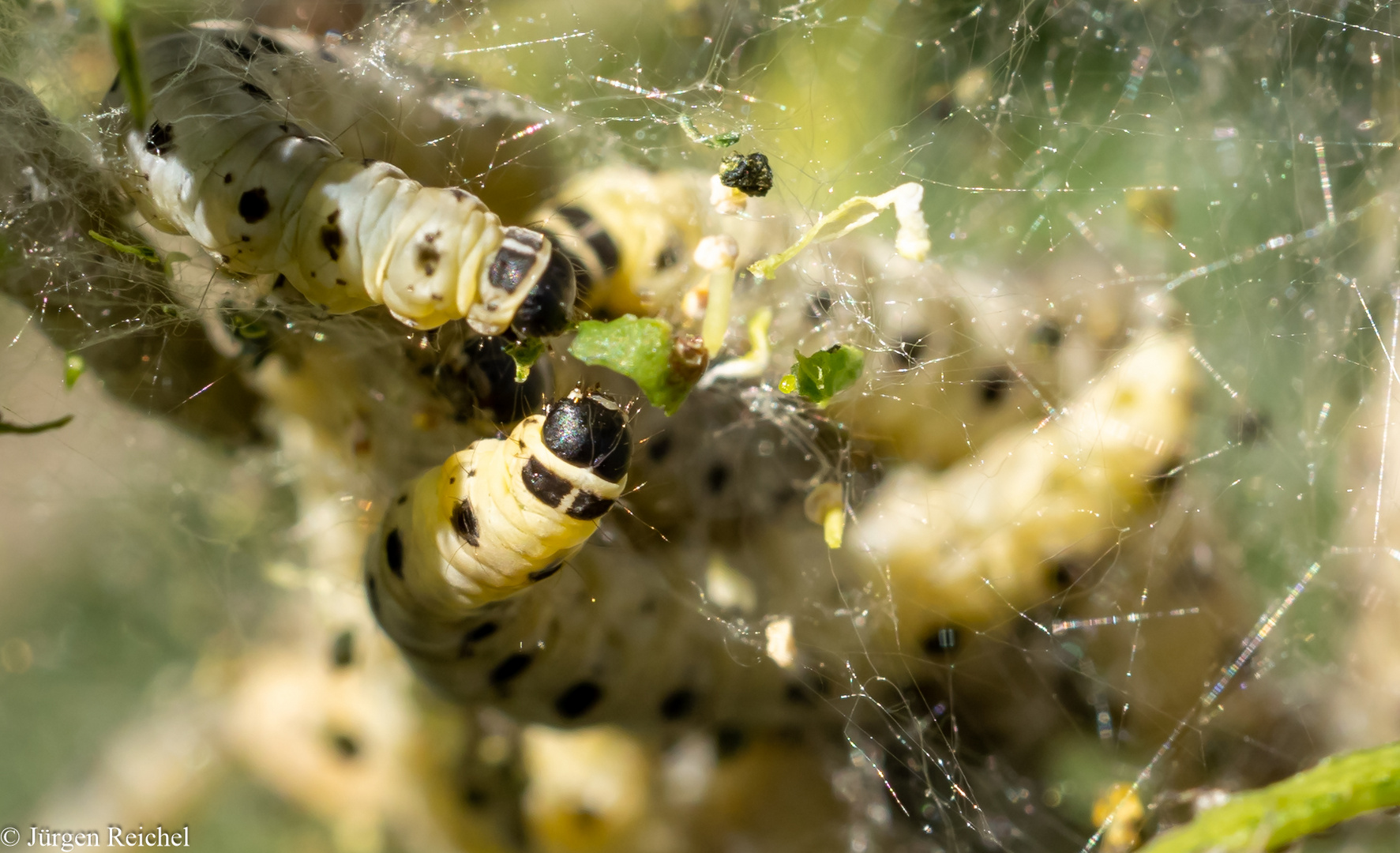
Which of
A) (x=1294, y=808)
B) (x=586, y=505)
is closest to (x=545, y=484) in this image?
(x=586, y=505)

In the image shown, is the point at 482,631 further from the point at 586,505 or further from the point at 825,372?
the point at 825,372

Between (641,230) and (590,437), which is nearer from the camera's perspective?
(590,437)

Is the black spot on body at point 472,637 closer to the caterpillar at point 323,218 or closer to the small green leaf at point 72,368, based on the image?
the caterpillar at point 323,218

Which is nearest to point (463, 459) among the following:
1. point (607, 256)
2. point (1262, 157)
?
point (607, 256)

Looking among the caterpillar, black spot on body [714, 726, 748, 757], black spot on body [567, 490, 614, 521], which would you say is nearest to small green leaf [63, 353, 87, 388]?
the caterpillar

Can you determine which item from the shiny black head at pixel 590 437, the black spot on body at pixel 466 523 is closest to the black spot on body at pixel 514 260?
the shiny black head at pixel 590 437

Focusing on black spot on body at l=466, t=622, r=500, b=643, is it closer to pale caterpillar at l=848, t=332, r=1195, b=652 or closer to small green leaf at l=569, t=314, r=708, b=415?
small green leaf at l=569, t=314, r=708, b=415
